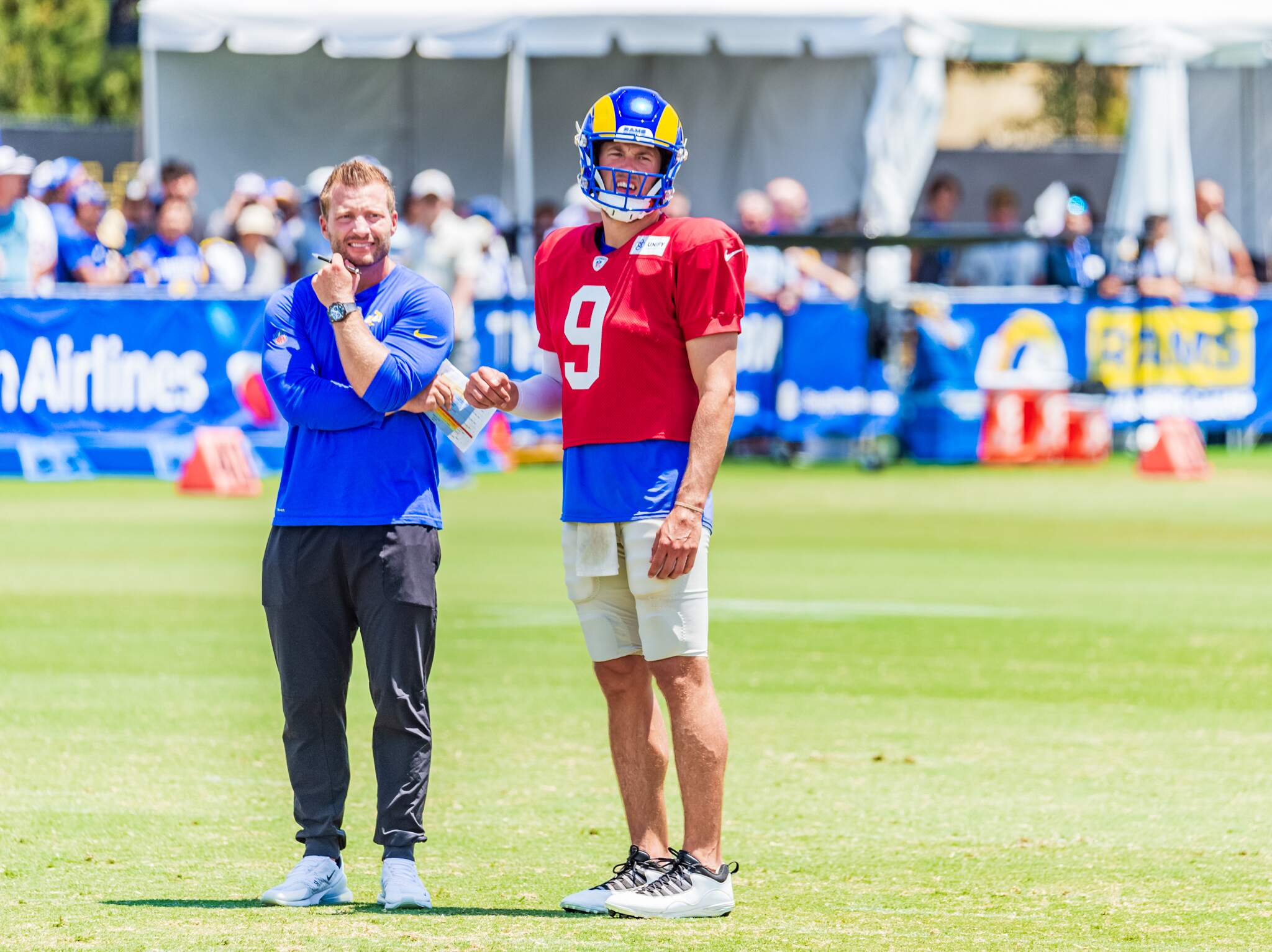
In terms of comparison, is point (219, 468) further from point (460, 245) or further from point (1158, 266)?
point (1158, 266)

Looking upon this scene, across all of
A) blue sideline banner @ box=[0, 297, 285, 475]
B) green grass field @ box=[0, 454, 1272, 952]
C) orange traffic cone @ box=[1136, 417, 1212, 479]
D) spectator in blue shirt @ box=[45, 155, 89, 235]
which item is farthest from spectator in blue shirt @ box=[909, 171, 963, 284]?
spectator in blue shirt @ box=[45, 155, 89, 235]

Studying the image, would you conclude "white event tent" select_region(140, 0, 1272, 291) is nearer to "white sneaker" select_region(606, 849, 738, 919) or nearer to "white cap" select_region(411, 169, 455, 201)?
"white cap" select_region(411, 169, 455, 201)

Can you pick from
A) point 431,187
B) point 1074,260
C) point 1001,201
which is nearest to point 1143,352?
point 1074,260

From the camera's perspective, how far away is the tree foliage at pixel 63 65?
4909cm

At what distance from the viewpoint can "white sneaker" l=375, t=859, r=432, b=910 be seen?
5.72 metres

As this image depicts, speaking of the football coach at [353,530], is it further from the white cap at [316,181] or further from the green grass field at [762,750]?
the white cap at [316,181]

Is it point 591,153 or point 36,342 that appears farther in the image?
point 36,342

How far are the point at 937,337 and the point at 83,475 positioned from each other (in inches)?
328

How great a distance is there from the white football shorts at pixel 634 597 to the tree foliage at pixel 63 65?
148 ft

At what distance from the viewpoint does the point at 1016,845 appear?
6633 mm

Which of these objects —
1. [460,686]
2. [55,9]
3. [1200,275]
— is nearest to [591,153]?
[460,686]

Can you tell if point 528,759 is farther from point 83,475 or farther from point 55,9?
point 55,9

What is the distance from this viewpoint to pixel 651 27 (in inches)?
954

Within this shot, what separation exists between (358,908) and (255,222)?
54.2ft
